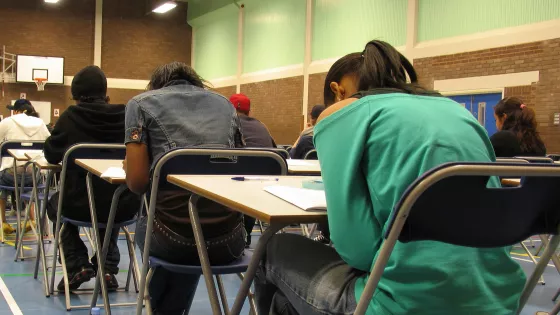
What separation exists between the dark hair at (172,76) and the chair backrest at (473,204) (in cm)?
156

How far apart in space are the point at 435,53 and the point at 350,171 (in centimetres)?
861

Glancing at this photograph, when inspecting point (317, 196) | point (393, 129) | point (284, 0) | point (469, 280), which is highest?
point (284, 0)

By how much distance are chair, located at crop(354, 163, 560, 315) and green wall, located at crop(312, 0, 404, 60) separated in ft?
29.5

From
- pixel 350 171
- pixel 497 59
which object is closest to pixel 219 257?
pixel 350 171

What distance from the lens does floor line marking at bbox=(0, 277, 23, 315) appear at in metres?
2.98

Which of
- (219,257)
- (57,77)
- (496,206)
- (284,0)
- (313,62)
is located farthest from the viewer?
(57,77)

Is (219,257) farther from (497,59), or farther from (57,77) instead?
(57,77)

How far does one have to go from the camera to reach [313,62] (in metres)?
12.3

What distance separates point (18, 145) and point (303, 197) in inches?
143

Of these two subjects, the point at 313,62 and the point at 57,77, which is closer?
the point at 313,62

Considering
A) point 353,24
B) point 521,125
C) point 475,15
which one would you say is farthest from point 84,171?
point 353,24

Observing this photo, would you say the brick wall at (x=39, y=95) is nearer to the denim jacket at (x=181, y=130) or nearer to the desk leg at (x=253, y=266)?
the denim jacket at (x=181, y=130)

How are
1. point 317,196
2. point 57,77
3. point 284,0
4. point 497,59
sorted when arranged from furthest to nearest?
point 57,77 < point 284,0 < point 497,59 < point 317,196

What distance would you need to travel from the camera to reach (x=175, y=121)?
7.25 ft
